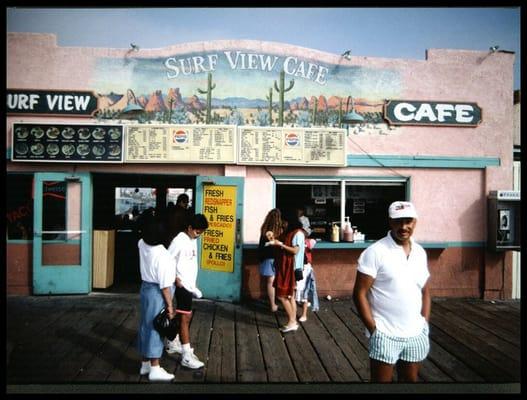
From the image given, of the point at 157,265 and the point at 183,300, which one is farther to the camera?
the point at 183,300

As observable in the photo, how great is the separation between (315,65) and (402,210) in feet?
15.5

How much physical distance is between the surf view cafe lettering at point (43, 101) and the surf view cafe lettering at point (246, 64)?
1689mm

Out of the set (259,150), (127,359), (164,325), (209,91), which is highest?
(209,91)

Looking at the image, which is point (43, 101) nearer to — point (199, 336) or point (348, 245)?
point (199, 336)

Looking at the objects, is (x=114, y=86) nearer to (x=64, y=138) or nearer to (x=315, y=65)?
(x=64, y=138)

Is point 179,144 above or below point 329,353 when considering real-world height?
above

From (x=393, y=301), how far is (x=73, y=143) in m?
5.93

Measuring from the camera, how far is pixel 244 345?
4852mm

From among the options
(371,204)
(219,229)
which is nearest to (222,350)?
(219,229)

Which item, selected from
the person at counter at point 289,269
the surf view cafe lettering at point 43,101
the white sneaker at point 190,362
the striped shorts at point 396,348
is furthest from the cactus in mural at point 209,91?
the striped shorts at point 396,348

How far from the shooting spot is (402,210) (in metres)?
2.89

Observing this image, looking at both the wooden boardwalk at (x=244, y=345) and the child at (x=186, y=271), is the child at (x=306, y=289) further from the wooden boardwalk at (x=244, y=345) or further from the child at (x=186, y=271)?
the child at (x=186, y=271)

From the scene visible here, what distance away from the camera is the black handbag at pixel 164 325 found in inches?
150

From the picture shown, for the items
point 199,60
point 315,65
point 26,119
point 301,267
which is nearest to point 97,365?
point 301,267
